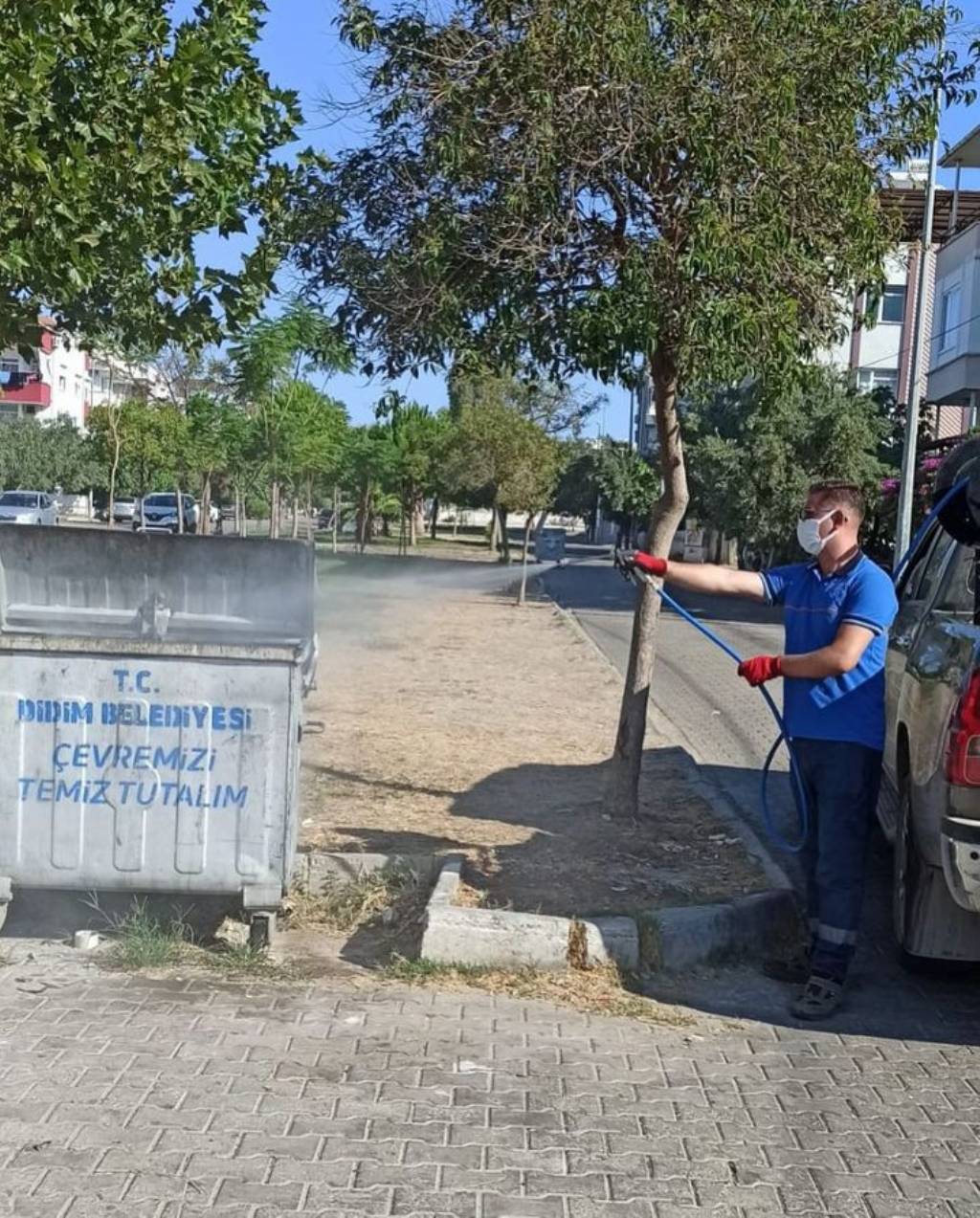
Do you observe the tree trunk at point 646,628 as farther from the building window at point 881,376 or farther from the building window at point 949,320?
the building window at point 881,376

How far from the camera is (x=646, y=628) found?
7586 mm

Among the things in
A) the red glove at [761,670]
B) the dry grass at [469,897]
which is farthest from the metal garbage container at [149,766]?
the red glove at [761,670]

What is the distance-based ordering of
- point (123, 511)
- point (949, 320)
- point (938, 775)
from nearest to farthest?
1. point (938, 775)
2. point (949, 320)
3. point (123, 511)

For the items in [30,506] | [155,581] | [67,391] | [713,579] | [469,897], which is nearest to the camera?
[713,579]

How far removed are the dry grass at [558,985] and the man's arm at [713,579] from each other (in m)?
1.52

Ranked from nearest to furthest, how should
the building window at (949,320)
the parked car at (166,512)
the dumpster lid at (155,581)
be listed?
the dumpster lid at (155,581) < the building window at (949,320) < the parked car at (166,512)

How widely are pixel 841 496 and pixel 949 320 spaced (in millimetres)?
27410

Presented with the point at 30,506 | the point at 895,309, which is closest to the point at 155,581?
the point at 30,506

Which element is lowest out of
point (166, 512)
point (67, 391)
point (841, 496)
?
point (166, 512)

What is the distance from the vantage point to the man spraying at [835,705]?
5199 millimetres

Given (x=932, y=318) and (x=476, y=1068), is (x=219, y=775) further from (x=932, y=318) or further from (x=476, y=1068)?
(x=932, y=318)

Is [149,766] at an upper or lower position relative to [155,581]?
lower

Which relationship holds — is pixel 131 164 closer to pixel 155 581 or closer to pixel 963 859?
pixel 155 581

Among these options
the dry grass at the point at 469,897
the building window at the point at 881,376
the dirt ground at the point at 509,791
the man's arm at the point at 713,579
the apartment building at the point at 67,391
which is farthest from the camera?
the apartment building at the point at 67,391
